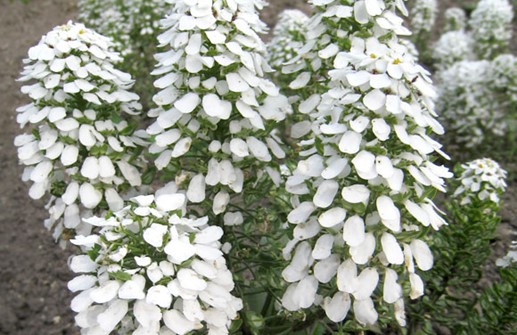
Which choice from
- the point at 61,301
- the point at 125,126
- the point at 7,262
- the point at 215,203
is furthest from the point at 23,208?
the point at 215,203

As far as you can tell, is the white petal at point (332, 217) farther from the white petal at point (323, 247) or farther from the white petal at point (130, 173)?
the white petal at point (130, 173)

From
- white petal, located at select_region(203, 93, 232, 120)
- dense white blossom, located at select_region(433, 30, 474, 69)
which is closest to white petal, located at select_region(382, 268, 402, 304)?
white petal, located at select_region(203, 93, 232, 120)

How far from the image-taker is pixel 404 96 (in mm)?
1848

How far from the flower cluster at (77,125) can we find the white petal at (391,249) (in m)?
1.01

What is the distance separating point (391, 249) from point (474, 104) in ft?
8.87

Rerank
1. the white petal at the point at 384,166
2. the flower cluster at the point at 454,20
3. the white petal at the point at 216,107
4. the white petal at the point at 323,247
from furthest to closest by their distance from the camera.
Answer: the flower cluster at the point at 454,20 → the white petal at the point at 216,107 → the white petal at the point at 323,247 → the white petal at the point at 384,166

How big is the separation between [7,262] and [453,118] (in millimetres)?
2872

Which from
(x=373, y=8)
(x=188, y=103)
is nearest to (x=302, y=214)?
(x=188, y=103)

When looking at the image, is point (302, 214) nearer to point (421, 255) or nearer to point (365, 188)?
point (365, 188)

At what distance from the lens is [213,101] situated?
214cm

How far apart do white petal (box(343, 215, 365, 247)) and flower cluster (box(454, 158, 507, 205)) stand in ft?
3.23

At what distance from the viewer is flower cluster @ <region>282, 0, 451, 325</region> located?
1.80 m

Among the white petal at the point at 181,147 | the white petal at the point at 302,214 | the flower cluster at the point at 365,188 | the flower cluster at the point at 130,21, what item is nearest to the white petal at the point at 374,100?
the flower cluster at the point at 365,188

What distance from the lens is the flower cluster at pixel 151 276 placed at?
1.70m
